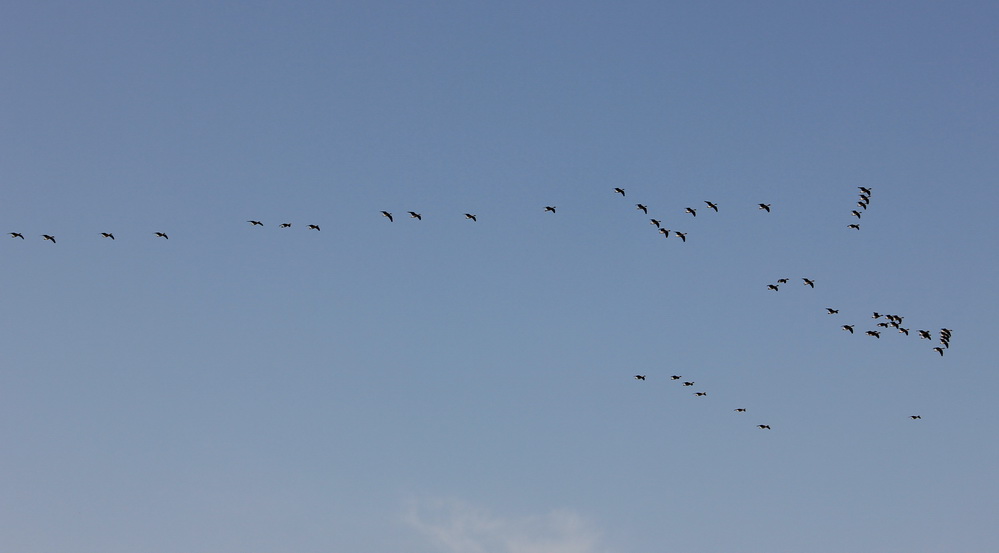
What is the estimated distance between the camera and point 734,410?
119375mm

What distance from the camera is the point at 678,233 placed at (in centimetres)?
10581

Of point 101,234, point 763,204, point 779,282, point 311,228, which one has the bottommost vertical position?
point 101,234

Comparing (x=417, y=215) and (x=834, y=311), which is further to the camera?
(x=834, y=311)

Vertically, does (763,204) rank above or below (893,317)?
above

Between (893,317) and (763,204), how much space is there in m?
19.2

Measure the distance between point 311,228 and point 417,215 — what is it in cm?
1305

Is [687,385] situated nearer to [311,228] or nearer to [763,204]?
[763,204]

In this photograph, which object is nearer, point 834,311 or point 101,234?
point 101,234

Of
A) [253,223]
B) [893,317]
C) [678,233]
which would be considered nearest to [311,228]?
[253,223]

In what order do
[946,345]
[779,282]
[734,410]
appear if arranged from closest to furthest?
[946,345], [779,282], [734,410]

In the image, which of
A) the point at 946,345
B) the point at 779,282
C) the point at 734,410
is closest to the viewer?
the point at 946,345

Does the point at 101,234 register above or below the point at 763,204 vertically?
below

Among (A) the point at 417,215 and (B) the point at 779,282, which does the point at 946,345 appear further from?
(A) the point at 417,215

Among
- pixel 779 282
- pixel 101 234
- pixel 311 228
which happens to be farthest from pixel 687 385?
pixel 101 234
